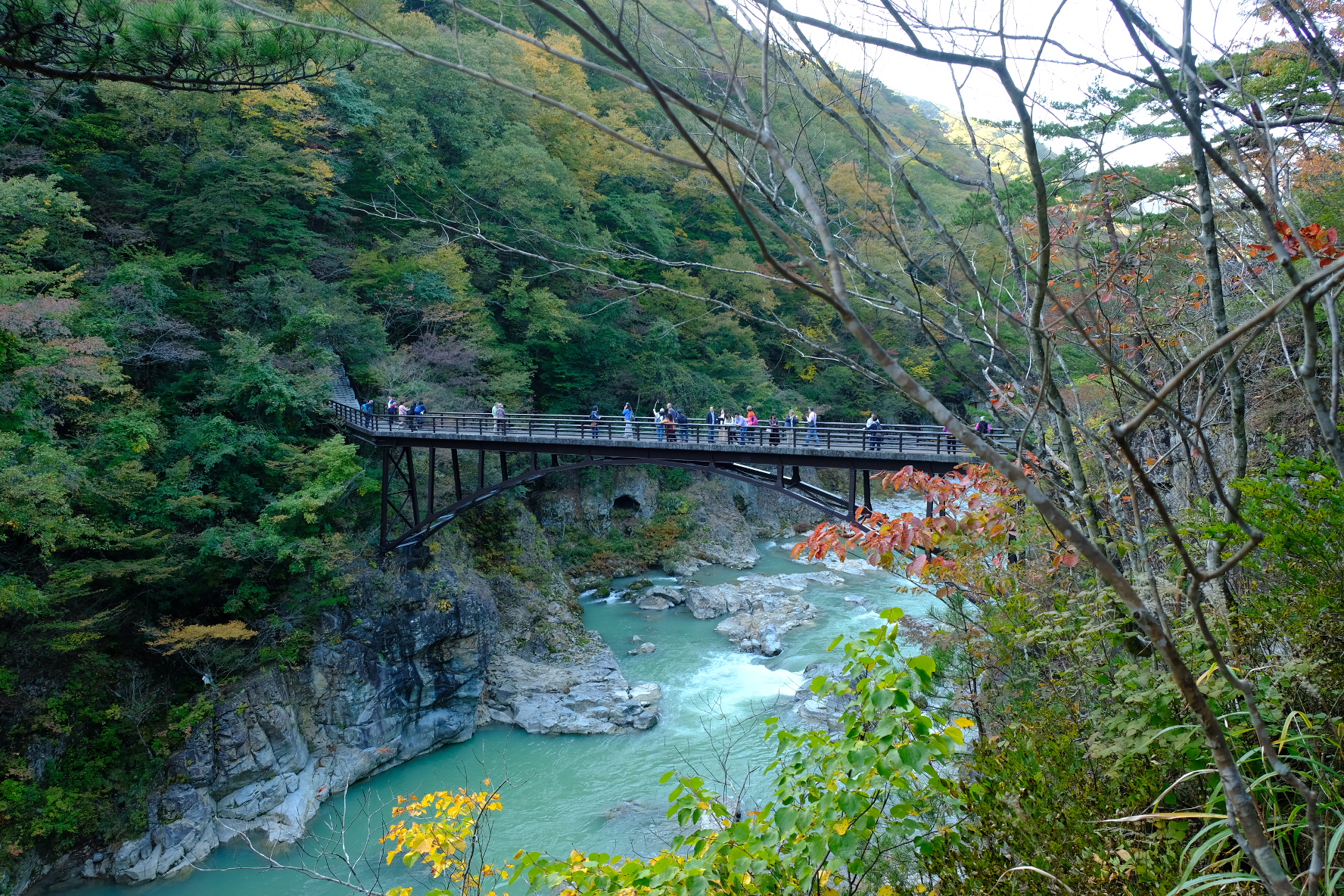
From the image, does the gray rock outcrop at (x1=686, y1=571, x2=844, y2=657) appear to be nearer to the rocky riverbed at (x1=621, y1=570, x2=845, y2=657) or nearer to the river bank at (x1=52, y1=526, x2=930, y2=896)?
the rocky riverbed at (x1=621, y1=570, x2=845, y2=657)

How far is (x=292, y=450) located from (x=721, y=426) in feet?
24.2

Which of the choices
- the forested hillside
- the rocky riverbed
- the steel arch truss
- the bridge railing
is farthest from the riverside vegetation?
the rocky riverbed

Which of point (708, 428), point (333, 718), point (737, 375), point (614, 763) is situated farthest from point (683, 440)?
point (737, 375)

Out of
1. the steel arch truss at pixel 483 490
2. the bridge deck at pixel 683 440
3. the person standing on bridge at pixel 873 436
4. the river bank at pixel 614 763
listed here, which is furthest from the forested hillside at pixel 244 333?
the person standing on bridge at pixel 873 436

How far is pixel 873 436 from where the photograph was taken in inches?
444

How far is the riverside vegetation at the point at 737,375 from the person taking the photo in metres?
1.99

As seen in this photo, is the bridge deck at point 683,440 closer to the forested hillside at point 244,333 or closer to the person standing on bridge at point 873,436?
the person standing on bridge at point 873,436

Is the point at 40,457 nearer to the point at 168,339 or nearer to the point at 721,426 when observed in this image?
the point at 168,339

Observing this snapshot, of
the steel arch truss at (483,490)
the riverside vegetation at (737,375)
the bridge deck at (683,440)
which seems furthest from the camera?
the steel arch truss at (483,490)

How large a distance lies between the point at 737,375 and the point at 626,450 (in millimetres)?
12693

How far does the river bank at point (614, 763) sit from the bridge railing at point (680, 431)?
2.35 meters

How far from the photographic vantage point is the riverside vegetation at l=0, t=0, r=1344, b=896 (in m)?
1.99

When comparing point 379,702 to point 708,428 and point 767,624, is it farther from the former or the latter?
point 767,624

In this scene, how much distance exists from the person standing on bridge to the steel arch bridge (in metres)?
0.02
